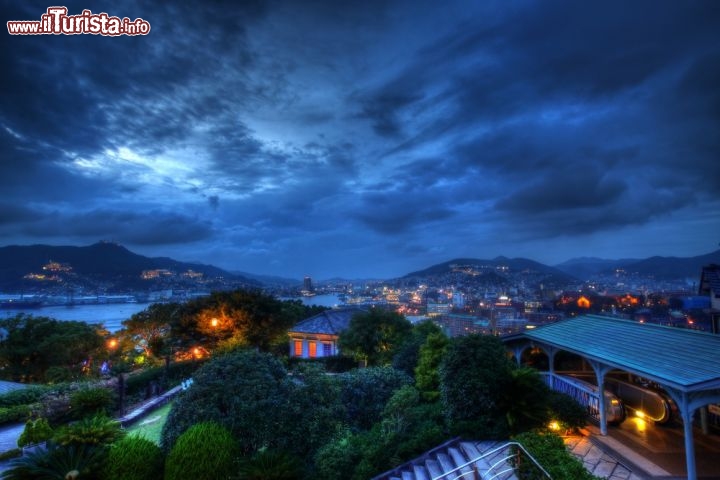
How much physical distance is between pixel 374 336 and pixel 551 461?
1682 cm

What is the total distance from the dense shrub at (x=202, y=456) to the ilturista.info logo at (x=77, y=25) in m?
16.5

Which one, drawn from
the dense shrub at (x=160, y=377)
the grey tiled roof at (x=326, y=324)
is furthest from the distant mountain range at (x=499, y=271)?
the dense shrub at (x=160, y=377)

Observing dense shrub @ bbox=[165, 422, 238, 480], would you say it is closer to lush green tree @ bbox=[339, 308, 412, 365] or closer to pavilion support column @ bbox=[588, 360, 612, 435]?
pavilion support column @ bbox=[588, 360, 612, 435]

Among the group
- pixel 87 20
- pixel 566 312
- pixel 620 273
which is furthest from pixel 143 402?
pixel 620 273

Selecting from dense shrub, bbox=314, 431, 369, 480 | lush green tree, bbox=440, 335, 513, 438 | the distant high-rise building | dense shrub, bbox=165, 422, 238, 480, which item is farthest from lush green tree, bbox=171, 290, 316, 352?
the distant high-rise building

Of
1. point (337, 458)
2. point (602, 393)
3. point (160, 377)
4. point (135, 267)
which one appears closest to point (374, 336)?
point (160, 377)

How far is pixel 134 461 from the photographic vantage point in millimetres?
8477

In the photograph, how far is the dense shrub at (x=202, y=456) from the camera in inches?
314

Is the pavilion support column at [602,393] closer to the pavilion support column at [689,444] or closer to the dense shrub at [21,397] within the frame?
the pavilion support column at [689,444]

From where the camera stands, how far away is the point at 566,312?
1921 inches

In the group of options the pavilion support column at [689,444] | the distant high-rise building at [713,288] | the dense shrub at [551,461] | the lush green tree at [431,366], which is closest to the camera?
the dense shrub at [551,461]

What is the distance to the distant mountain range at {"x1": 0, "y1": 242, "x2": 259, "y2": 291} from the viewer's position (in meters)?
113

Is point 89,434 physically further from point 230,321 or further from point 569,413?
point 230,321

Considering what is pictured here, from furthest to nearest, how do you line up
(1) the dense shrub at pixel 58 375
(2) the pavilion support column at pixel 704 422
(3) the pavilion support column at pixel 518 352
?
1. (1) the dense shrub at pixel 58 375
2. (3) the pavilion support column at pixel 518 352
3. (2) the pavilion support column at pixel 704 422
